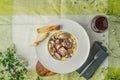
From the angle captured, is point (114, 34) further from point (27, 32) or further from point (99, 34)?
point (27, 32)

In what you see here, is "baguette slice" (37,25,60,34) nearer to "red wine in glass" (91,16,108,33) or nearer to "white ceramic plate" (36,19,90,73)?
"white ceramic plate" (36,19,90,73)

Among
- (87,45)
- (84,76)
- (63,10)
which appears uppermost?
(63,10)

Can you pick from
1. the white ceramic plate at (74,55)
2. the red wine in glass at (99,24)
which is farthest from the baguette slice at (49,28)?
the red wine in glass at (99,24)

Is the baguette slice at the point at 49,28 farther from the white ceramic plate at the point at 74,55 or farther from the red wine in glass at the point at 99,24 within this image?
the red wine in glass at the point at 99,24

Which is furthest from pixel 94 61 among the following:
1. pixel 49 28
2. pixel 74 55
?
pixel 49 28

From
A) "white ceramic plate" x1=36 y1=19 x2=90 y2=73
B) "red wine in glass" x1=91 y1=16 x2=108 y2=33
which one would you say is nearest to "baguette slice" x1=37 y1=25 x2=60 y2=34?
"white ceramic plate" x1=36 y1=19 x2=90 y2=73

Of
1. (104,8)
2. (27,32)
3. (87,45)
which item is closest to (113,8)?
(104,8)
